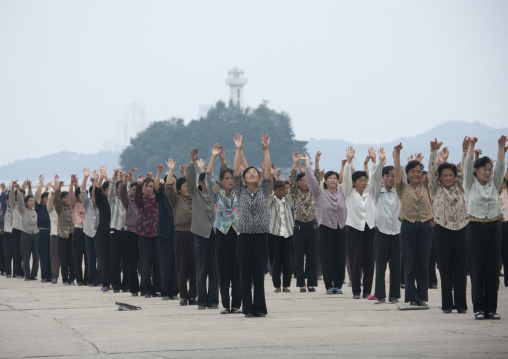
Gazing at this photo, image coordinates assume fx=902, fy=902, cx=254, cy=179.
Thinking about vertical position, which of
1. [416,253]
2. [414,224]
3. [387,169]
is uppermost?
[387,169]

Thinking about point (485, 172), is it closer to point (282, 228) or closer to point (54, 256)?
point (282, 228)

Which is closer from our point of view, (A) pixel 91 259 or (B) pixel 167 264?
(B) pixel 167 264

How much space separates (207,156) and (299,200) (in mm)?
131919

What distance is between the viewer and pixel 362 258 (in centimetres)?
1464

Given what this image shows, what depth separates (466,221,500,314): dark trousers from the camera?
11.1 meters

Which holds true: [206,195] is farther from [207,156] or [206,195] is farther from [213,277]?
[207,156]

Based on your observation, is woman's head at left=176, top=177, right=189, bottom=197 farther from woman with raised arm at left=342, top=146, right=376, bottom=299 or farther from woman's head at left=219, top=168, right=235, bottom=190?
woman with raised arm at left=342, top=146, right=376, bottom=299

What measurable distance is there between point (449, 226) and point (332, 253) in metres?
→ 4.31

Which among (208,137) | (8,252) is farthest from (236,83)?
(8,252)

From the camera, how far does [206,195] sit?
13320 millimetres

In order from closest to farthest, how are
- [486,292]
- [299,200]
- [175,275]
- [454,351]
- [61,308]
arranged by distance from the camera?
1. [454,351]
2. [486,292]
3. [61,308]
4. [175,275]
5. [299,200]

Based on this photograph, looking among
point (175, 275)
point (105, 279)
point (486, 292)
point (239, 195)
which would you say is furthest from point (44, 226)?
point (486, 292)

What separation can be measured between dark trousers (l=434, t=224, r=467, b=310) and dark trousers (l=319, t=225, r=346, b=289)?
397cm

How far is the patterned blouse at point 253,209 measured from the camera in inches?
465
